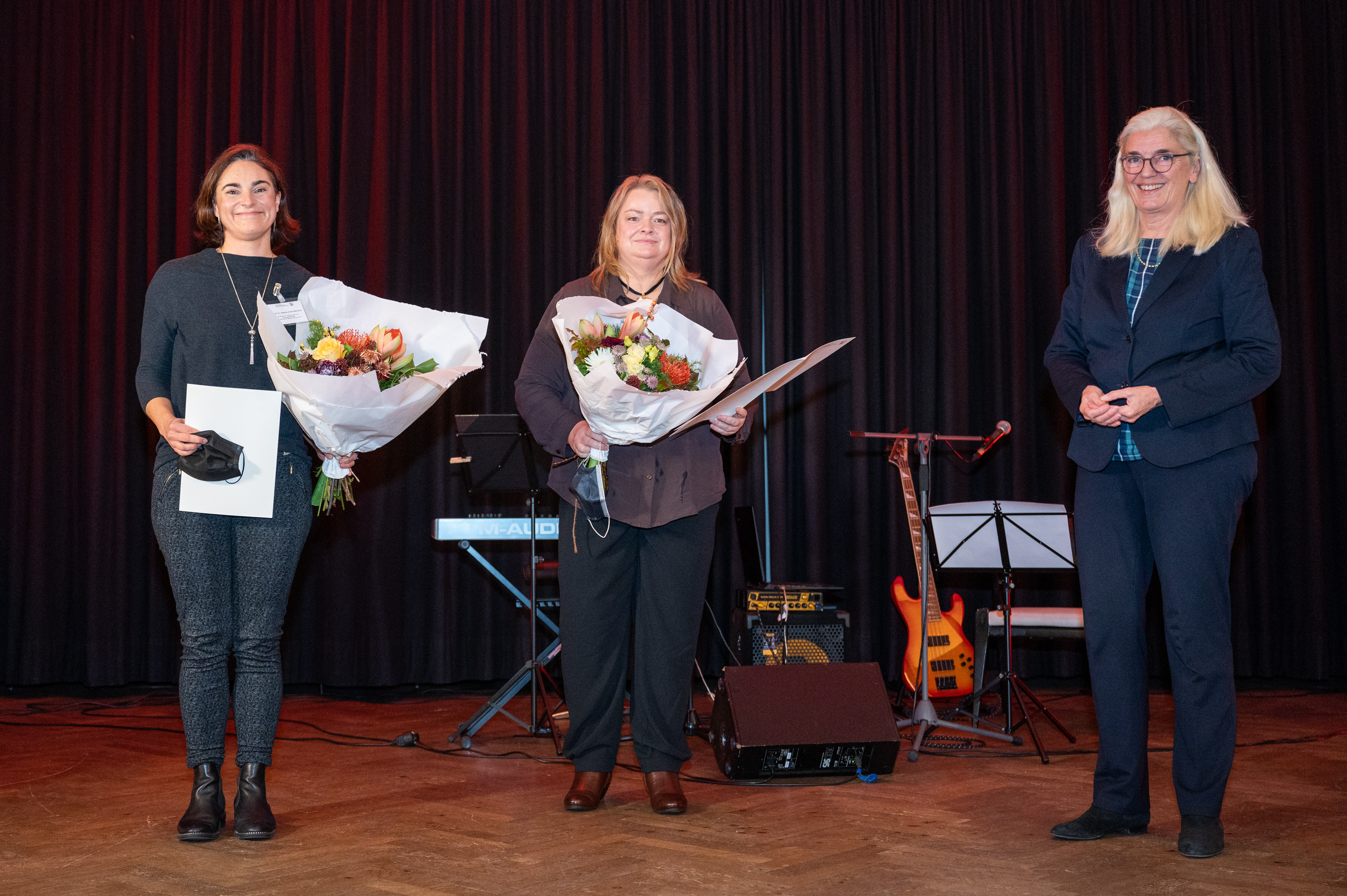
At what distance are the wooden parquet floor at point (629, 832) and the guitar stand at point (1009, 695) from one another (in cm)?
15

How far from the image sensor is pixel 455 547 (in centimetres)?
520

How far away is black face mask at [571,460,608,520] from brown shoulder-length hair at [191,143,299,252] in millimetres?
974


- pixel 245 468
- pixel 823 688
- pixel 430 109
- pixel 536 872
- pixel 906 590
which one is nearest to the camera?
pixel 536 872

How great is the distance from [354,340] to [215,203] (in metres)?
0.56

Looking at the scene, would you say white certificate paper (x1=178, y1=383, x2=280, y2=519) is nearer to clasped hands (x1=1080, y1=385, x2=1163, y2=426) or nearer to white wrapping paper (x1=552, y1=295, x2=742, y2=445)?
white wrapping paper (x1=552, y1=295, x2=742, y2=445)

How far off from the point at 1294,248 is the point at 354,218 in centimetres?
485

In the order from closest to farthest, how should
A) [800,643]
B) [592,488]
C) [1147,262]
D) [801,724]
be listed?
[1147,262], [592,488], [801,724], [800,643]

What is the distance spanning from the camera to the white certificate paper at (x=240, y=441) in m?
2.46

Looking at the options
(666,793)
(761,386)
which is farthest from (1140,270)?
(666,793)

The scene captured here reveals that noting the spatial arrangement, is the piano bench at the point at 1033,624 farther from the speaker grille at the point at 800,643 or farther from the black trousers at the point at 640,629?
the black trousers at the point at 640,629

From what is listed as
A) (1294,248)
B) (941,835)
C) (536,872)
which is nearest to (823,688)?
(941,835)

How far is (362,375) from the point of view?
2.38 m

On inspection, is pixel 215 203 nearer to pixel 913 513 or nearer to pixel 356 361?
pixel 356 361

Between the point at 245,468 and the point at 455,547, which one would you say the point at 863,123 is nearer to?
the point at 455,547
